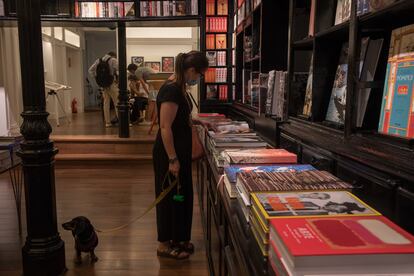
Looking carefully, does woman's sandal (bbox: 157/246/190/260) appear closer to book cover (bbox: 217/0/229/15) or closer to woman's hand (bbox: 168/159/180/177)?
woman's hand (bbox: 168/159/180/177)

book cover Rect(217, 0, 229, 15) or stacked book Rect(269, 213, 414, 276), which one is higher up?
book cover Rect(217, 0, 229, 15)

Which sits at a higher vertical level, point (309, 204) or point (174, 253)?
point (309, 204)

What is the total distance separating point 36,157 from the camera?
2.39 meters

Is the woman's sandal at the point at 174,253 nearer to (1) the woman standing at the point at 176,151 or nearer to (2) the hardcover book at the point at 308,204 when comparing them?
(1) the woman standing at the point at 176,151

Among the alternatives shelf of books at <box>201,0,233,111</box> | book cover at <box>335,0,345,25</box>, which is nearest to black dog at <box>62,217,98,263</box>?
book cover at <box>335,0,345,25</box>

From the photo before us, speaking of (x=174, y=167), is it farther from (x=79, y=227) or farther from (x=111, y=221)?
(x=111, y=221)

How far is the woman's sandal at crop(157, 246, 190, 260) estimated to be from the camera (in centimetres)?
281

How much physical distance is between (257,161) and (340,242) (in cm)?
86

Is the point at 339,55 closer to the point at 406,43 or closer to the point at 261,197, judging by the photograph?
the point at 406,43

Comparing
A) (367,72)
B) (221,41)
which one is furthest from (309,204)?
(221,41)

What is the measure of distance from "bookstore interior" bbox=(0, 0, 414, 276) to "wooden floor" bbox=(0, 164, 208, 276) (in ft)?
0.05

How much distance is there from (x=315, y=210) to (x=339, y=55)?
3.76 ft

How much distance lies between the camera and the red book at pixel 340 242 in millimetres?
694

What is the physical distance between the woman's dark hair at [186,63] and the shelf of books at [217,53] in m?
3.42
